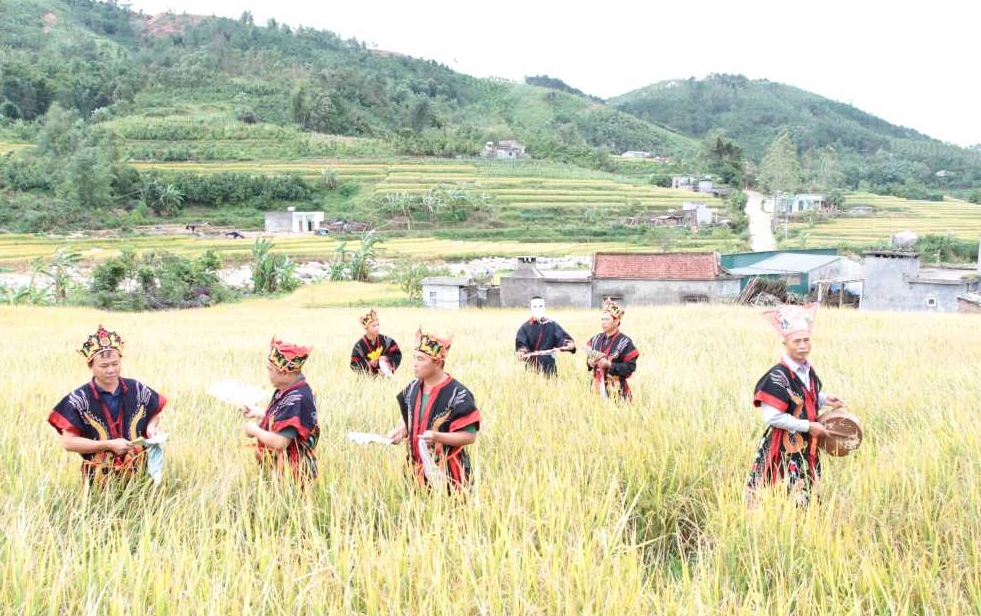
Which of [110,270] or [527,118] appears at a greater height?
[527,118]

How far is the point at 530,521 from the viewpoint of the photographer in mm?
3078

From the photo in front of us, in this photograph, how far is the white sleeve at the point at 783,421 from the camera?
365 centimetres

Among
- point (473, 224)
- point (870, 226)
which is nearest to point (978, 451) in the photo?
point (473, 224)

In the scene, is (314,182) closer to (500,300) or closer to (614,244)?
(614,244)

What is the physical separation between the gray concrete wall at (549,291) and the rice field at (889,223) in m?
27.6

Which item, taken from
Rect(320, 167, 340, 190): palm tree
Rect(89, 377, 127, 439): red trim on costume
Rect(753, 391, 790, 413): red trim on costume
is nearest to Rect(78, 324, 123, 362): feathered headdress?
Rect(89, 377, 127, 439): red trim on costume

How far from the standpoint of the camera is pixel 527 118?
136m

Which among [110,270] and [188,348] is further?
[110,270]

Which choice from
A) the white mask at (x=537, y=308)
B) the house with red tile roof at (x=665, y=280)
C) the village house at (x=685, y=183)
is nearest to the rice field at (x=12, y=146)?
the house with red tile roof at (x=665, y=280)

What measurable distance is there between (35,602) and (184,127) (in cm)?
8069

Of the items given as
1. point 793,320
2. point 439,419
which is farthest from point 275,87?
point 793,320

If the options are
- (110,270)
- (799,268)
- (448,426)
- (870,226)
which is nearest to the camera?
(448,426)

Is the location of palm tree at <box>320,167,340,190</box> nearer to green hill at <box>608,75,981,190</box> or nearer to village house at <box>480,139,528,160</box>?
village house at <box>480,139,528,160</box>

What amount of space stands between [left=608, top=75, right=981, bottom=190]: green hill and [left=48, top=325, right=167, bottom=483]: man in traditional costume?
325ft
